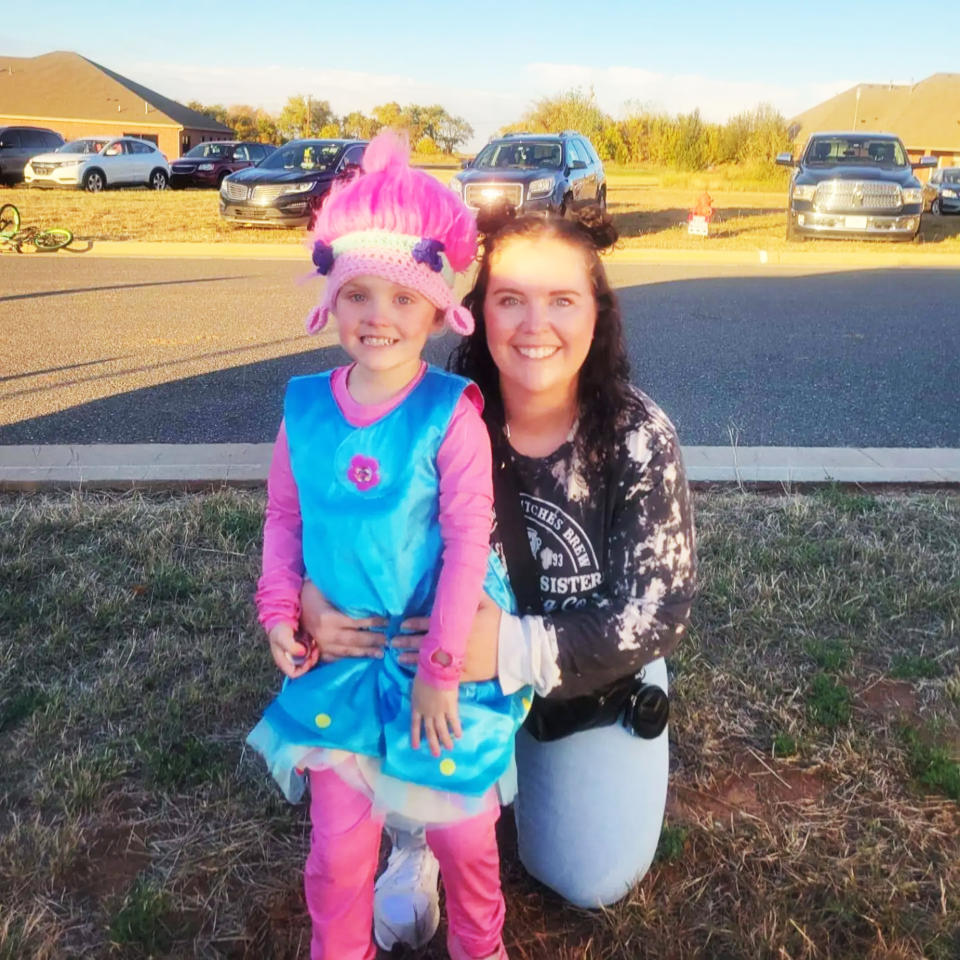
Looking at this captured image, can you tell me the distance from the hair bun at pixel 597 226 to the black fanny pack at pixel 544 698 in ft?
1.39

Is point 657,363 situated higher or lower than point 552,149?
lower

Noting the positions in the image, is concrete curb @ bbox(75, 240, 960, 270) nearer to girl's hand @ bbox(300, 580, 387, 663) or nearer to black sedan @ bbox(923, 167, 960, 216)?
black sedan @ bbox(923, 167, 960, 216)

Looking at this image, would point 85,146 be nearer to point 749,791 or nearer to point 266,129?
point 749,791

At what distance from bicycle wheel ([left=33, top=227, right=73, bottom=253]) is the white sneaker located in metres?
12.5

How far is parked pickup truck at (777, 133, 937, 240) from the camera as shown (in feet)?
44.9

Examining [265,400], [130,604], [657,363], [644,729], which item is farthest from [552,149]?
[644,729]

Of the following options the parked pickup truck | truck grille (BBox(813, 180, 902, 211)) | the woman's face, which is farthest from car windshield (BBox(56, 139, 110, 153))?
the woman's face

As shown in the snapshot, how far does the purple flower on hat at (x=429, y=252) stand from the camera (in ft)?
5.34

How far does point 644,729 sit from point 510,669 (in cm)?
46

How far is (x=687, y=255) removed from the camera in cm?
1296

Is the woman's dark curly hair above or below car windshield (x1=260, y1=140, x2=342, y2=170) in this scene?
below

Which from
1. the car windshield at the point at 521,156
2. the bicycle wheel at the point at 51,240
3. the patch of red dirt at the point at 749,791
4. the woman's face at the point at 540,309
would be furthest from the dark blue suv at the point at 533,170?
the woman's face at the point at 540,309

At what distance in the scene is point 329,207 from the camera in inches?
66.3

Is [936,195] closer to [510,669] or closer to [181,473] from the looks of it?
[181,473]
